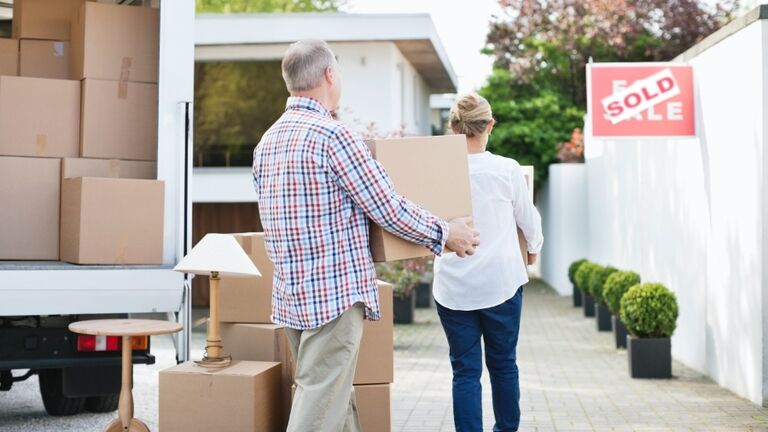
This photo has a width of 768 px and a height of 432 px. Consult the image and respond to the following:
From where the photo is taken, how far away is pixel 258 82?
57.2ft

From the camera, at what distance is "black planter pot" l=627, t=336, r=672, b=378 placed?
881cm

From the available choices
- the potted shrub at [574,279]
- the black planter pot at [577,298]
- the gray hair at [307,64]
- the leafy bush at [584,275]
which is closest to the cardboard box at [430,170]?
the gray hair at [307,64]

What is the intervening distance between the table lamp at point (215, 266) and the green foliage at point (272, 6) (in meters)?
41.5

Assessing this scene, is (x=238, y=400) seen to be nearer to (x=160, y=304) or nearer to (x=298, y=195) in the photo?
(x=160, y=304)

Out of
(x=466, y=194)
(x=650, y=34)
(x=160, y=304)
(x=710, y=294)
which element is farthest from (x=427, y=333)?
(x=650, y=34)

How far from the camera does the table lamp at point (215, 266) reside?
4.58 meters

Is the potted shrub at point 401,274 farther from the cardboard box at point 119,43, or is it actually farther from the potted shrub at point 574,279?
the cardboard box at point 119,43

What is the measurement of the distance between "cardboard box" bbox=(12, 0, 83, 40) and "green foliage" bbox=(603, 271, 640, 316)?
20.2 ft

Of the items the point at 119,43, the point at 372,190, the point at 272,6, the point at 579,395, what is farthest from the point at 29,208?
the point at 272,6

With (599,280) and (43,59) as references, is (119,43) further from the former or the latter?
(599,280)

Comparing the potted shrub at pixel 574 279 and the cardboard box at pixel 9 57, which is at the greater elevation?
the cardboard box at pixel 9 57

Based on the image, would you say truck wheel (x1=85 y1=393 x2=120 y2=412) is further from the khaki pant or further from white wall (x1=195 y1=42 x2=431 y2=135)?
white wall (x1=195 y1=42 x2=431 y2=135)

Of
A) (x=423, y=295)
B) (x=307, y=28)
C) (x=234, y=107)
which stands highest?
(x=307, y=28)

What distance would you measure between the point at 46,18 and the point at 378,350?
3096mm
